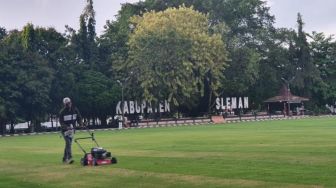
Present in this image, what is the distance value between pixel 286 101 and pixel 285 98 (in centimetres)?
65

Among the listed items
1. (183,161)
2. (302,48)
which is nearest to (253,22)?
(302,48)

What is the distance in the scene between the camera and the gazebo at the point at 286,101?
94.1 metres

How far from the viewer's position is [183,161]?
707 inches

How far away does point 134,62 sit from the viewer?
71.4m

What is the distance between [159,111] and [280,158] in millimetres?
61082

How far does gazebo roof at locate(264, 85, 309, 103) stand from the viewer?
94.1 meters

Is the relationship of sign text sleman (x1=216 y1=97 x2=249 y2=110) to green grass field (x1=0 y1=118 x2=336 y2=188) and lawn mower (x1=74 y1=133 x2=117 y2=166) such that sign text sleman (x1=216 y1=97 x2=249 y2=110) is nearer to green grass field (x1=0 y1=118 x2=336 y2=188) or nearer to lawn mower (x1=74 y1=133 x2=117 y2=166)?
green grass field (x1=0 y1=118 x2=336 y2=188)

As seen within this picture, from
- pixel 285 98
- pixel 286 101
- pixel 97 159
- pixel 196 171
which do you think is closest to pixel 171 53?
pixel 286 101

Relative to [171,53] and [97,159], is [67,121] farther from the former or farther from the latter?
[171,53]

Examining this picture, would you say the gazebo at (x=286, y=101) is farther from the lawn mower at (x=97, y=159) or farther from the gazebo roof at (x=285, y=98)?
the lawn mower at (x=97, y=159)

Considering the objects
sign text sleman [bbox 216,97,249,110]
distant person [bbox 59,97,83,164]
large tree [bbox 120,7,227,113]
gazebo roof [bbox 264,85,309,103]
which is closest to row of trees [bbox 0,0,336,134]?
large tree [bbox 120,7,227,113]

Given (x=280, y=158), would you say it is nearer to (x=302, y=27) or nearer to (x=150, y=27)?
(x=150, y=27)

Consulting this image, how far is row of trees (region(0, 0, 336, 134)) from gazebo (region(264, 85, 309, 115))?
14.3ft

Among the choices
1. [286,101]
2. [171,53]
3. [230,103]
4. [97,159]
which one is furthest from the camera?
[286,101]
